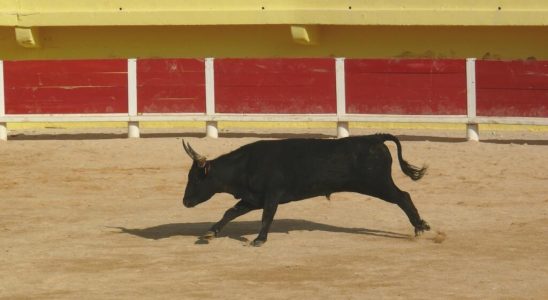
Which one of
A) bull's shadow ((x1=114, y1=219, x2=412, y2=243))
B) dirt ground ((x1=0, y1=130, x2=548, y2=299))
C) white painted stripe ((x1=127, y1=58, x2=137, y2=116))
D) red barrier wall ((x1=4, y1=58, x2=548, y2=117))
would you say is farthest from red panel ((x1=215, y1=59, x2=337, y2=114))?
bull's shadow ((x1=114, y1=219, x2=412, y2=243))

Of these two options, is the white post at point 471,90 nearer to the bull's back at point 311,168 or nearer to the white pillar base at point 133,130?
the white pillar base at point 133,130

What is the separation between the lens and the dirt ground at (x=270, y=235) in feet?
32.9

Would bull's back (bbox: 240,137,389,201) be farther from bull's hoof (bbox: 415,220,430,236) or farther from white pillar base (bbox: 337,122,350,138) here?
white pillar base (bbox: 337,122,350,138)

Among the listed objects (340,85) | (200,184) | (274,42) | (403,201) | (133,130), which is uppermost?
(274,42)

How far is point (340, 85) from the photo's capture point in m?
20.0

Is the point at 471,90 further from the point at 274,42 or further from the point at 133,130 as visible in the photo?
the point at 133,130

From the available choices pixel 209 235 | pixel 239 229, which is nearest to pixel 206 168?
pixel 209 235

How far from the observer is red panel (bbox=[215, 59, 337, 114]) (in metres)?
20.2

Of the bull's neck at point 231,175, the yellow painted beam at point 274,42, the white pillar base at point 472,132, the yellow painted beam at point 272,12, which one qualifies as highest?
the yellow painted beam at point 272,12

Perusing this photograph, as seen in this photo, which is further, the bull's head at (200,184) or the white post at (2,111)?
the white post at (2,111)

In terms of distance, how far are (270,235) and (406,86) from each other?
8054mm

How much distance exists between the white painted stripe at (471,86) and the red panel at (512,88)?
0.17 ft

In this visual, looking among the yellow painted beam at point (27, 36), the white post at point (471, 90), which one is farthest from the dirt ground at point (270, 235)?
the yellow painted beam at point (27, 36)

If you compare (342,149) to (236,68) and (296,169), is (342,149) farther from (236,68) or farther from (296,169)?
(236,68)
